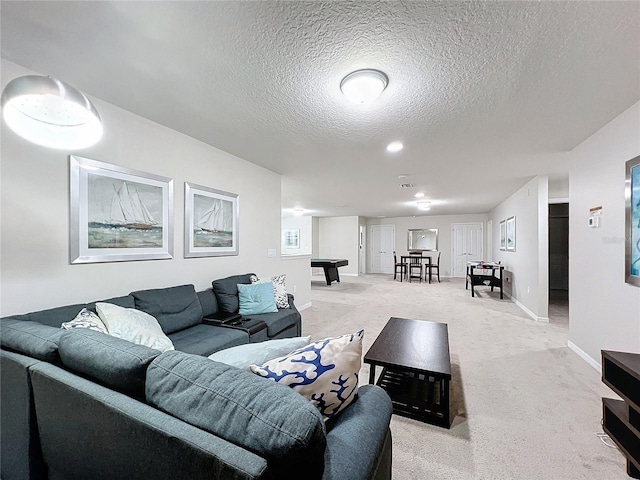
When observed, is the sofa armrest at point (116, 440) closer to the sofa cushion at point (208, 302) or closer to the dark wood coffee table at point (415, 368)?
the dark wood coffee table at point (415, 368)

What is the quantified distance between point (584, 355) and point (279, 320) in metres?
3.29

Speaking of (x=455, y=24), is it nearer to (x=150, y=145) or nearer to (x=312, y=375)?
(x=312, y=375)

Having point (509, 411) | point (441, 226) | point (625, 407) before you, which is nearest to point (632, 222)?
point (625, 407)

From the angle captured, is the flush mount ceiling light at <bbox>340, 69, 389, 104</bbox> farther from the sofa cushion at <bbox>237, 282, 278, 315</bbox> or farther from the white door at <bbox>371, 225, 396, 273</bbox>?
the white door at <bbox>371, 225, 396, 273</bbox>

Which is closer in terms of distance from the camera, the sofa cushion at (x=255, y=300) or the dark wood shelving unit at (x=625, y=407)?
the dark wood shelving unit at (x=625, y=407)

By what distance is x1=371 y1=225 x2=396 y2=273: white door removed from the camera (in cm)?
1095

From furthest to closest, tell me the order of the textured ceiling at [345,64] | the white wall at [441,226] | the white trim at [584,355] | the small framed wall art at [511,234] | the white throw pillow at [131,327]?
1. the white wall at [441,226]
2. the small framed wall art at [511,234]
3. the white trim at [584,355]
4. the white throw pillow at [131,327]
5. the textured ceiling at [345,64]

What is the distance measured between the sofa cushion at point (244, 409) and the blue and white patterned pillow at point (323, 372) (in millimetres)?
151

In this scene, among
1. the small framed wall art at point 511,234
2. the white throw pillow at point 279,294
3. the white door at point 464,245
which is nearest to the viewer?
the white throw pillow at point 279,294

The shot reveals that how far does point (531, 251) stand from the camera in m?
4.61

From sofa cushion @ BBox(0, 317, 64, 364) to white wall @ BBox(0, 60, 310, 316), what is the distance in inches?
22.2

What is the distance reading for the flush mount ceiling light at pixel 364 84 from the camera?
1767mm

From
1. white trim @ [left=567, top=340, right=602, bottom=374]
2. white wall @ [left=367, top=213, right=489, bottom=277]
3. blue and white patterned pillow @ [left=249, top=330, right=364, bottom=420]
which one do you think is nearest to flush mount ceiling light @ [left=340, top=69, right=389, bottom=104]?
blue and white patterned pillow @ [left=249, top=330, right=364, bottom=420]

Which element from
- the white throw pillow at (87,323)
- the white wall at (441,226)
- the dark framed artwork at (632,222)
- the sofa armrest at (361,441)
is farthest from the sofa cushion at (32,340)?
the white wall at (441,226)
